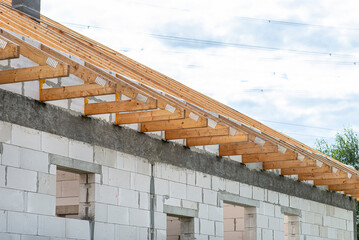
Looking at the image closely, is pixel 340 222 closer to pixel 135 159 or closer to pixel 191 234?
pixel 191 234

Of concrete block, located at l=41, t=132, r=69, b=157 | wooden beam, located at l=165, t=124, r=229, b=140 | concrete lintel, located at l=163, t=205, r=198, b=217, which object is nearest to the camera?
concrete block, located at l=41, t=132, r=69, b=157

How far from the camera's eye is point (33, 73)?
8078 mm

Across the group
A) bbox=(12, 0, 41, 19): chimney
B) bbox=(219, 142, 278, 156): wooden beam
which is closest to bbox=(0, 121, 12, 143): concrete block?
bbox=(12, 0, 41, 19): chimney

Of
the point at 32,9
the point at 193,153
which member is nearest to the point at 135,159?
the point at 193,153

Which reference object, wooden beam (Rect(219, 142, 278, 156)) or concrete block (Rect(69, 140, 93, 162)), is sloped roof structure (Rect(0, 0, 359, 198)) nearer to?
wooden beam (Rect(219, 142, 278, 156))

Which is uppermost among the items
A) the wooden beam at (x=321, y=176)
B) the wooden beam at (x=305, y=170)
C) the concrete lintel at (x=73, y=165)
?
the wooden beam at (x=305, y=170)

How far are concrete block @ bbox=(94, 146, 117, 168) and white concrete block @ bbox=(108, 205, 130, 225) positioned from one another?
0.63 m

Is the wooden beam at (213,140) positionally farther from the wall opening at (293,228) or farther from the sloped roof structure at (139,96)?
the wall opening at (293,228)

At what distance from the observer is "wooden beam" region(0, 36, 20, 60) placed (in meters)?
6.96

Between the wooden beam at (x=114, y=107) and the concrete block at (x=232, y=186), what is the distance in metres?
3.98

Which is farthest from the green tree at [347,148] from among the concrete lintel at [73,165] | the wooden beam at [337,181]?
the concrete lintel at [73,165]

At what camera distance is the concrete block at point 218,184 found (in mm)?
12414

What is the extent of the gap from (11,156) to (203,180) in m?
4.47

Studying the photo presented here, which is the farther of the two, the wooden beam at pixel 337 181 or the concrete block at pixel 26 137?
the wooden beam at pixel 337 181
